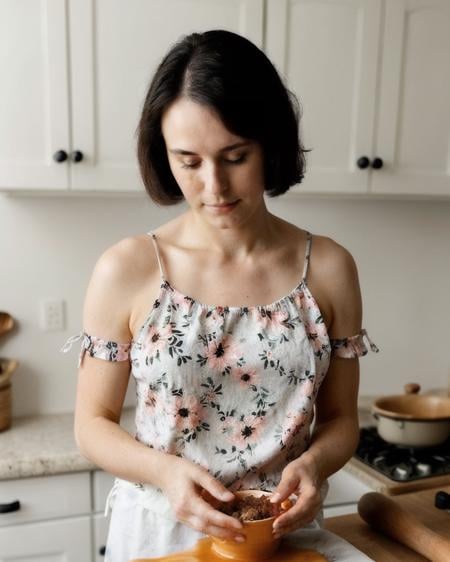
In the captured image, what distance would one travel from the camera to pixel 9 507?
1659mm

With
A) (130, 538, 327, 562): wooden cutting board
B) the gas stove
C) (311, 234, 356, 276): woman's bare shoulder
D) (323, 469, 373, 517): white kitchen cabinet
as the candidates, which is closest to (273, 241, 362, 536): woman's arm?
(311, 234, 356, 276): woman's bare shoulder

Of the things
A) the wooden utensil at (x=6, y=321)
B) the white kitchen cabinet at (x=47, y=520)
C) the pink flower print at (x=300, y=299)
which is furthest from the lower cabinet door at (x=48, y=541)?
the pink flower print at (x=300, y=299)

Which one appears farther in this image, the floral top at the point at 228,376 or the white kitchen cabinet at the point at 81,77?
the white kitchen cabinet at the point at 81,77

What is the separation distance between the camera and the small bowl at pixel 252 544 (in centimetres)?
80

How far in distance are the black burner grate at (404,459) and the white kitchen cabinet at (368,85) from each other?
2.44 ft

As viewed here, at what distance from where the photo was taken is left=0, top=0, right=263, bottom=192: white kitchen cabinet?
1.62m

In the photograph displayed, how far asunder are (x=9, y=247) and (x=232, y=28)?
92cm

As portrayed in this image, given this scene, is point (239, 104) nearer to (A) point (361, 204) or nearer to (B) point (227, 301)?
(B) point (227, 301)

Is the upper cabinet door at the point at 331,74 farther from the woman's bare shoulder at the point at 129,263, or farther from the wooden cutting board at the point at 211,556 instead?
the wooden cutting board at the point at 211,556

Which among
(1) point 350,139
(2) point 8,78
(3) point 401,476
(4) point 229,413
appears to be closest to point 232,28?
(1) point 350,139

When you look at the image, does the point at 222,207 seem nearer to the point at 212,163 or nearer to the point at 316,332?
the point at 212,163

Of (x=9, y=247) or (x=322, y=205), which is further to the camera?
(x=322, y=205)

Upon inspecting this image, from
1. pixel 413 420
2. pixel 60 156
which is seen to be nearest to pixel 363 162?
pixel 413 420

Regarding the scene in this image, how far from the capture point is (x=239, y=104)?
2.85ft
